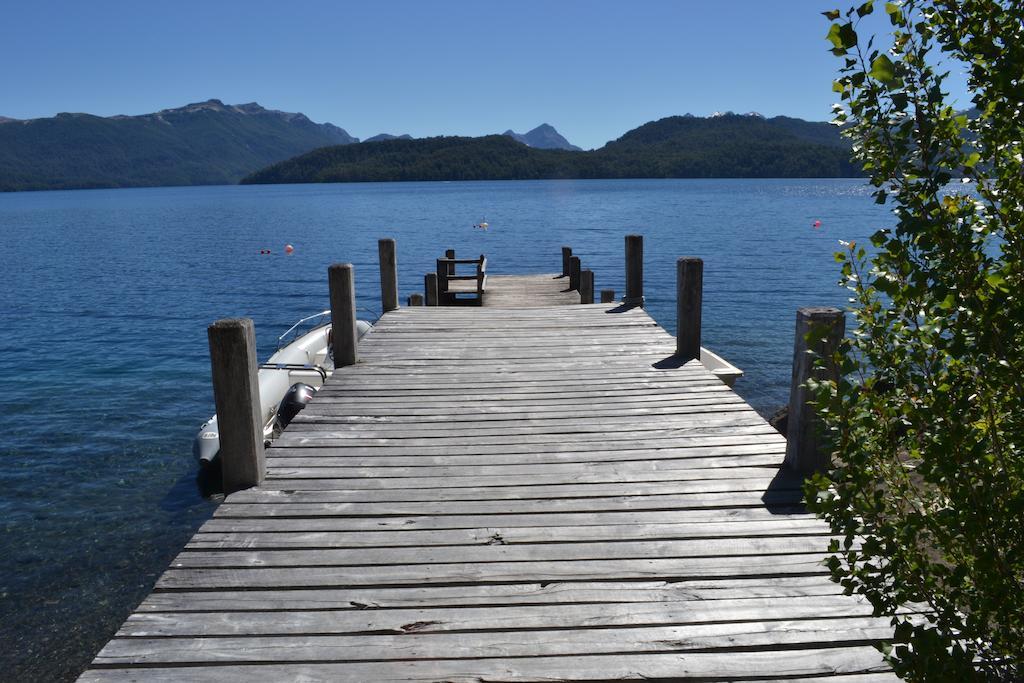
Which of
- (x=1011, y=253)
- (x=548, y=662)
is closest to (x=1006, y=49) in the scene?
(x=1011, y=253)

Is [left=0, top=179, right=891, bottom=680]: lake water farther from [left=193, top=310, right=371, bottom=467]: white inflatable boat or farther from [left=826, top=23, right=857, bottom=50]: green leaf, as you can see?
[left=826, top=23, right=857, bottom=50]: green leaf

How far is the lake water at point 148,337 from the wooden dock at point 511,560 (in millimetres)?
4678

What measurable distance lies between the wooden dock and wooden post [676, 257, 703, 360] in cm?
126

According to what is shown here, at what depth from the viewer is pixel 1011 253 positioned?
1.91 metres

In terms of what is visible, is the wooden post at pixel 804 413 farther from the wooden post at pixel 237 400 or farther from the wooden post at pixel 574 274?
the wooden post at pixel 574 274

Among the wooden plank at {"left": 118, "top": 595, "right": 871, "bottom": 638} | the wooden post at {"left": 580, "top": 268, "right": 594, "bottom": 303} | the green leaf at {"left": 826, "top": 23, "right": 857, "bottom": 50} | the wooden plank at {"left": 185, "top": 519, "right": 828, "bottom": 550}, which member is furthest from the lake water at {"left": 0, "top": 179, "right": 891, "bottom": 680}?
the green leaf at {"left": 826, "top": 23, "right": 857, "bottom": 50}

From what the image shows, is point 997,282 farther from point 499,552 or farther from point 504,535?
point 504,535

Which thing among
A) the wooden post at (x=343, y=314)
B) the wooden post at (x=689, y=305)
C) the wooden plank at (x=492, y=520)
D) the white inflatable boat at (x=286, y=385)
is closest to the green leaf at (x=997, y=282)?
the wooden plank at (x=492, y=520)

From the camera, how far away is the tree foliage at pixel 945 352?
1837 millimetres

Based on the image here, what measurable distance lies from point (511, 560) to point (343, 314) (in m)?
4.31

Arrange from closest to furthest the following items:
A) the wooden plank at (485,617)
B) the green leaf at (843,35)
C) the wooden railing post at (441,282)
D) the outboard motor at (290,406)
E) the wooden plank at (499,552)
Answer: the green leaf at (843,35), the wooden plank at (485,617), the wooden plank at (499,552), the outboard motor at (290,406), the wooden railing post at (441,282)

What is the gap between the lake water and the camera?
8.74 meters

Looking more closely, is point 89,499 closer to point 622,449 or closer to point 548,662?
point 622,449

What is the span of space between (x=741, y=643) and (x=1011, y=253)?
1795 millimetres
